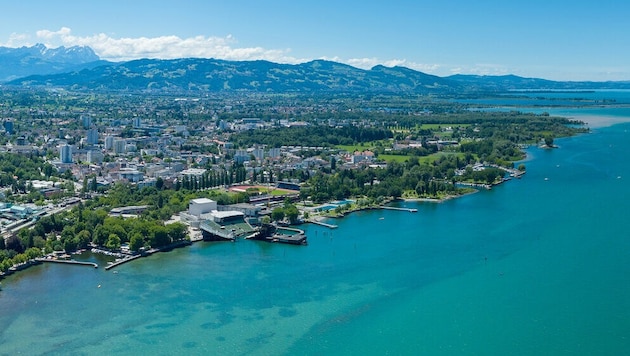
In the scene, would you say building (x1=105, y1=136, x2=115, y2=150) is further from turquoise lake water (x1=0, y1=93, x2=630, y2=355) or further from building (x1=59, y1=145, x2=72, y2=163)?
turquoise lake water (x1=0, y1=93, x2=630, y2=355)

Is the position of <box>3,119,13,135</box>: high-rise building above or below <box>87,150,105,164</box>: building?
above

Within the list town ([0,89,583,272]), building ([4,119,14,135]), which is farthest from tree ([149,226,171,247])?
building ([4,119,14,135])

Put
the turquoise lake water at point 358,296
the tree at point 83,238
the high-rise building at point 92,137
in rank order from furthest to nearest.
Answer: the high-rise building at point 92,137
the tree at point 83,238
the turquoise lake water at point 358,296

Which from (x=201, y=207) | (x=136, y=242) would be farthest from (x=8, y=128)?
(x=136, y=242)

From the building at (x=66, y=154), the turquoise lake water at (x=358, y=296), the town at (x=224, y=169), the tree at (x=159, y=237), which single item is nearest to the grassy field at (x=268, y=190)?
the town at (x=224, y=169)

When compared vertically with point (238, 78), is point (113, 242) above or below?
below

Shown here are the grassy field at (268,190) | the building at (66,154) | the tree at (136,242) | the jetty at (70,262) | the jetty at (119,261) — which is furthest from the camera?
the building at (66,154)

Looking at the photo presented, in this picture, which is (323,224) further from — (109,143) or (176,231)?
(109,143)

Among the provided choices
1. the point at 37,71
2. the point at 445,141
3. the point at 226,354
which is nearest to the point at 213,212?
the point at 226,354

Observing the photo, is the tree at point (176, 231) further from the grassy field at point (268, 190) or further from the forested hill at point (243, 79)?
the forested hill at point (243, 79)
